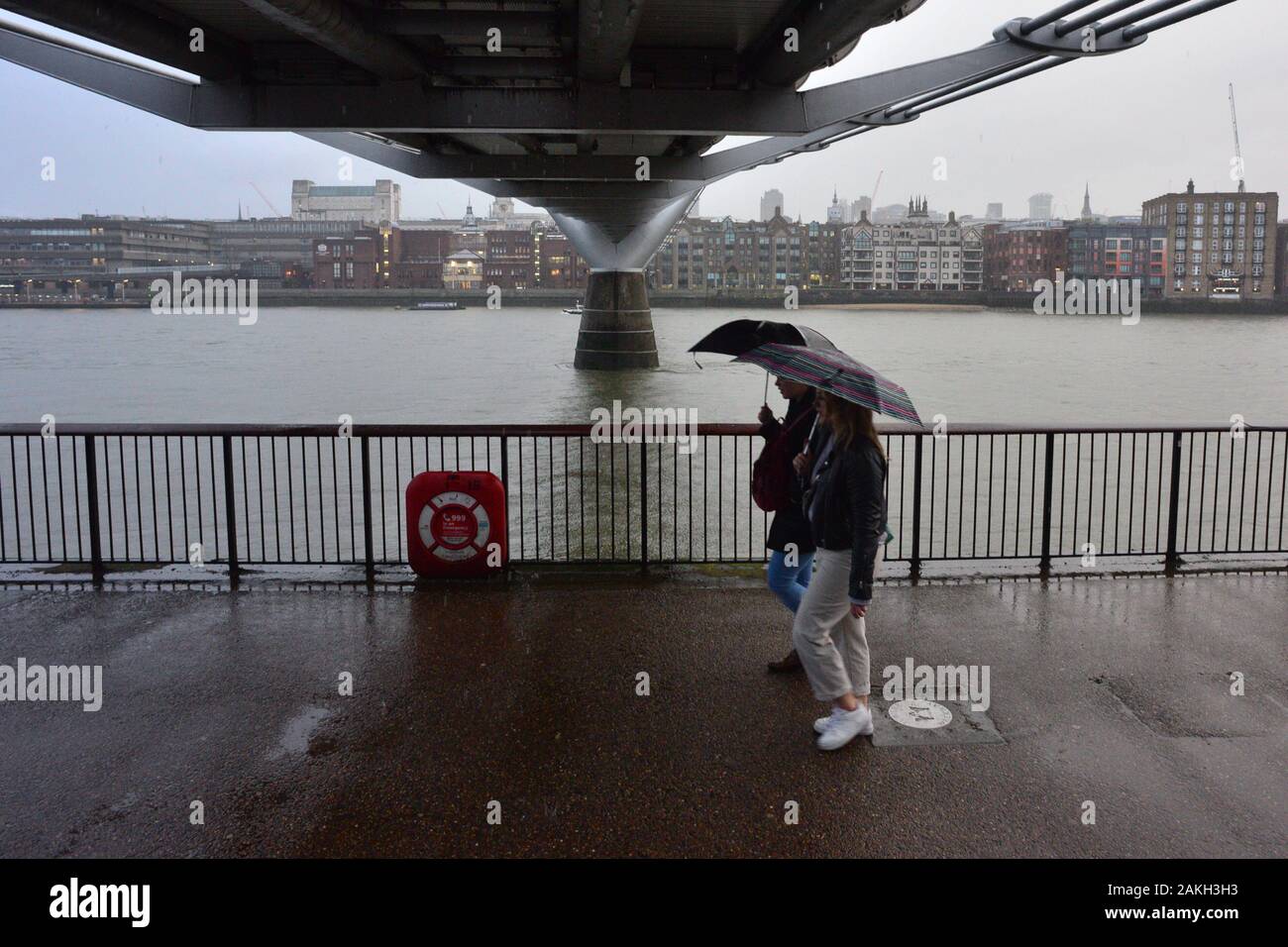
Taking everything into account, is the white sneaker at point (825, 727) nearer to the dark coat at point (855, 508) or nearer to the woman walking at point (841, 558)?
the woman walking at point (841, 558)

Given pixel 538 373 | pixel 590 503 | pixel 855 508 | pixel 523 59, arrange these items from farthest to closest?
pixel 538 373 < pixel 590 503 < pixel 523 59 < pixel 855 508

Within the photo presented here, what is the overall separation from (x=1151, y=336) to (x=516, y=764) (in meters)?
108

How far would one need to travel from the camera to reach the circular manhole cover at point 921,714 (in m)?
5.73

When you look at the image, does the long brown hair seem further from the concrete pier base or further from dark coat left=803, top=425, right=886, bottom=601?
the concrete pier base

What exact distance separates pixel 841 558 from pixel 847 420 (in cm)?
68

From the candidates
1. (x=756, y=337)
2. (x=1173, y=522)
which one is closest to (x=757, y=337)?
(x=756, y=337)

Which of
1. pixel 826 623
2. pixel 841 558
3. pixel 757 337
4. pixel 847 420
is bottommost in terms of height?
pixel 826 623

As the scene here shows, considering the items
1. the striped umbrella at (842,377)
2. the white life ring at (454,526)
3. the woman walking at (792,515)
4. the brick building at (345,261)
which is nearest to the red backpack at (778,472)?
the woman walking at (792,515)

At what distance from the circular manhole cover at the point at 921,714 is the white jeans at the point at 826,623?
482 mm

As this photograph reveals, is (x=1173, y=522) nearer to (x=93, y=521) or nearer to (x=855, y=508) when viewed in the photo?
(x=855, y=508)

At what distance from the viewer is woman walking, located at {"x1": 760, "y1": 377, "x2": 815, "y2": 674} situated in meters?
5.82

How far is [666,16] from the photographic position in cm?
1490

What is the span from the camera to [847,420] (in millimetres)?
5152
